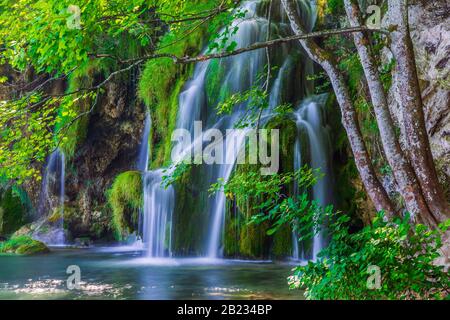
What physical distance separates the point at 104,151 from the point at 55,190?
7.18ft

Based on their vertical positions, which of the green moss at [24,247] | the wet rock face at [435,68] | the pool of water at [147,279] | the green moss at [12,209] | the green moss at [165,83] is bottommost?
the pool of water at [147,279]

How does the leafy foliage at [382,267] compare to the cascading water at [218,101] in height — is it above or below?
below

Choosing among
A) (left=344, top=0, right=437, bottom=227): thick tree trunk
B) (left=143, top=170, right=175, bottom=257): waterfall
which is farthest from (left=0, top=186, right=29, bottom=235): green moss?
(left=344, top=0, right=437, bottom=227): thick tree trunk

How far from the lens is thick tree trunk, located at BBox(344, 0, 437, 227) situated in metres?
4.51

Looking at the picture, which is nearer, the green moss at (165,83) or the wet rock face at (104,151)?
the green moss at (165,83)

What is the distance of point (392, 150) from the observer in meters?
4.65

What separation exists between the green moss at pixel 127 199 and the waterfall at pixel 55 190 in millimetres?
5039

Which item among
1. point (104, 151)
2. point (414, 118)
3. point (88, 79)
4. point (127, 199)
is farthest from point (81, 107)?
point (414, 118)

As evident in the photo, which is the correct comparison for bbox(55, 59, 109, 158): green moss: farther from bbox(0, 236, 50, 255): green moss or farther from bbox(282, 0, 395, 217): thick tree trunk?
bbox(282, 0, 395, 217): thick tree trunk

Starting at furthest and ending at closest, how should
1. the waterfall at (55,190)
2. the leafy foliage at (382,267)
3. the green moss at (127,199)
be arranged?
the waterfall at (55,190) < the green moss at (127,199) < the leafy foliage at (382,267)

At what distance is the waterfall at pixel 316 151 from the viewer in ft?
31.5

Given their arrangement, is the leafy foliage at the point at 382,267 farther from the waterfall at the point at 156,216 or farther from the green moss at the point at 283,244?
the waterfall at the point at 156,216

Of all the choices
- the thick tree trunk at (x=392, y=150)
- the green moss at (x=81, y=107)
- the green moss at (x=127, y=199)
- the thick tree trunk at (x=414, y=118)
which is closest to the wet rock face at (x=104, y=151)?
the green moss at (x=81, y=107)

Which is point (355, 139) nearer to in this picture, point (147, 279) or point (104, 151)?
point (147, 279)
